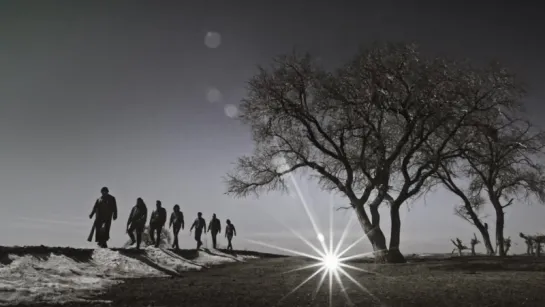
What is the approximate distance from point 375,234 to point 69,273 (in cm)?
1326

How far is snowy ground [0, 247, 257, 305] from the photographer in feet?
29.2

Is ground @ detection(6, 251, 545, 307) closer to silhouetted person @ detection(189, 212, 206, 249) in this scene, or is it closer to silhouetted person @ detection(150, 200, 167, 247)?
silhouetted person @ detection(150, 200, 167, 247)

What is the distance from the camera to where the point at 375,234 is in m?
20.2

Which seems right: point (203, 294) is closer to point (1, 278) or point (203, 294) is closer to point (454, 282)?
point (1, 278)

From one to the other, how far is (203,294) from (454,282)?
271 inches

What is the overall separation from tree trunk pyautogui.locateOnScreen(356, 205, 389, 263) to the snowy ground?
8.16 metres

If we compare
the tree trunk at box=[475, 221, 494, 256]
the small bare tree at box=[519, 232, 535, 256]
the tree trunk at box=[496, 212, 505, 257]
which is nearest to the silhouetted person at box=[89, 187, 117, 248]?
the tree trunk at box=[496, 212, 505, 257]

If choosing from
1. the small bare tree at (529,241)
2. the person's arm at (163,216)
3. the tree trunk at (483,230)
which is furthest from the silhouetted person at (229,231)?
the small bare tree at (529,241)

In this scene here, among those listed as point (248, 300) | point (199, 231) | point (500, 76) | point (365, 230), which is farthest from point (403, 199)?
point (199, 231)

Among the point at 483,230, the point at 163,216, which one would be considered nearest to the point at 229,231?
the point at 163,216

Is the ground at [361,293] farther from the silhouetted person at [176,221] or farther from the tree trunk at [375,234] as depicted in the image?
the silhouetted person at [176,221]

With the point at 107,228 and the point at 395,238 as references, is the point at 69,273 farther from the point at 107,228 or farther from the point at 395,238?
the point at 395,238

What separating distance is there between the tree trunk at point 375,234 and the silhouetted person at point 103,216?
448 inches

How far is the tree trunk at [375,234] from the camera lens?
2002cm
